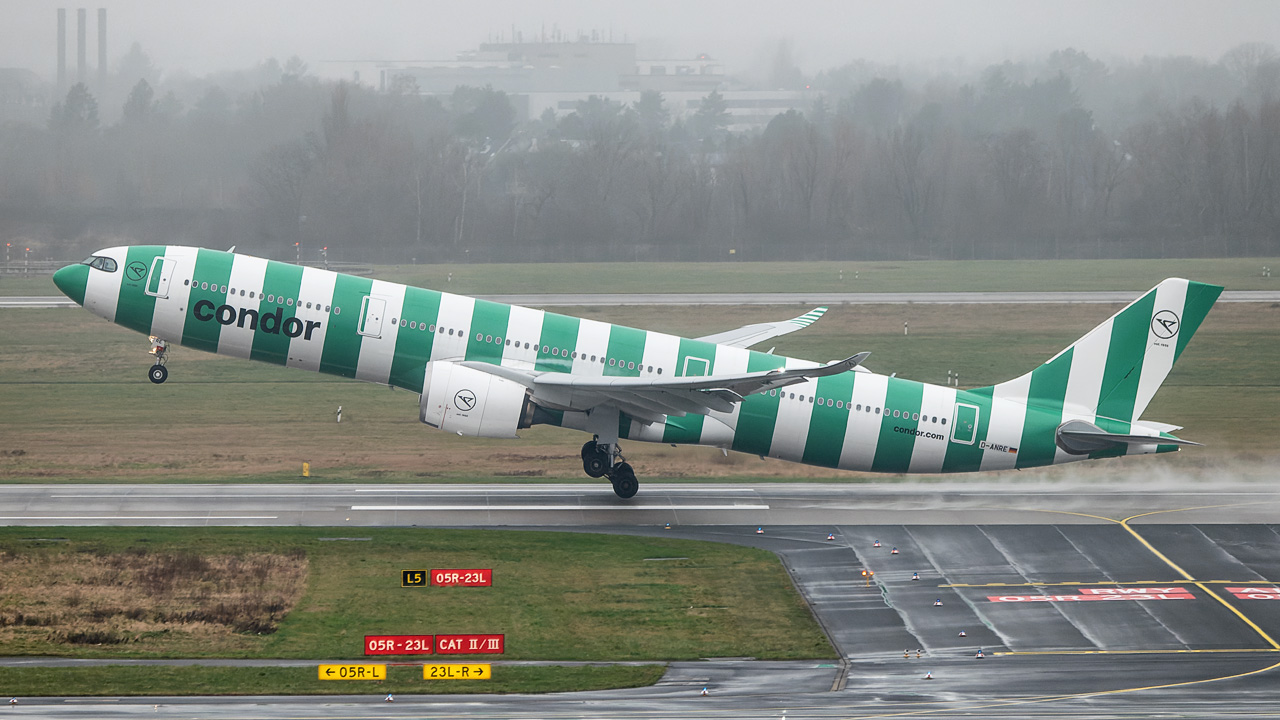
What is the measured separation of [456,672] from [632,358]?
585 inches

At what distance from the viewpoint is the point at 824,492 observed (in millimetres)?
42062

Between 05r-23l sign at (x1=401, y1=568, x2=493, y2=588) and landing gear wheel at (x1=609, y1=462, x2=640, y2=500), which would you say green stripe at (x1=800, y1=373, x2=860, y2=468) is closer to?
landing gear wheel at (x1=609, y1=462, x2=640, y2=500)

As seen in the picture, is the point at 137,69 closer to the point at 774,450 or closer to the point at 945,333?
the point at 945,333

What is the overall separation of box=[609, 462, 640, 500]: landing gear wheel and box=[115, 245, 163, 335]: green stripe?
1270cm

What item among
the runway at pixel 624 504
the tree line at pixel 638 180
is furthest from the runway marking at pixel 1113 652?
the tree line at pixel 638 180

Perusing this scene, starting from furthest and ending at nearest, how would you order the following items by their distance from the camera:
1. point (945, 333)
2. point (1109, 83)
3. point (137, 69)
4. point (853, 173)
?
1. point (1109, 83)
2. point (137, 69)
3. point (853, 173)
4. point (945, 333)

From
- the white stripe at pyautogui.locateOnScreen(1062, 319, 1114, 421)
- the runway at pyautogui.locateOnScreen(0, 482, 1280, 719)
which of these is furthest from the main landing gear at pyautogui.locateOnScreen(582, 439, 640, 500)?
the white stripe at pyautogui.locateOnScreen(1062, 319, 1114, 421)

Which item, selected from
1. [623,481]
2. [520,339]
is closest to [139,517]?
[520,339]

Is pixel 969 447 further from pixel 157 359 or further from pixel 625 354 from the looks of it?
pixel 157 359

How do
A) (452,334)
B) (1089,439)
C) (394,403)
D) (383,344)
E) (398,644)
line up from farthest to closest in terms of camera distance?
(394,403) → (1089,439) → (452,334) → (383,344) → (398,644)

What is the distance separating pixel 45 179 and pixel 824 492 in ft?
223

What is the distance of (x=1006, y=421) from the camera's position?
38375 millimetres

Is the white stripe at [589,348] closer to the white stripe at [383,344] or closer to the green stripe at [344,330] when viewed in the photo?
the green stripe at [344,330]

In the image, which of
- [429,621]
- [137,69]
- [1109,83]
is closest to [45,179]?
[137,69]
